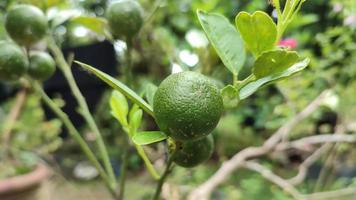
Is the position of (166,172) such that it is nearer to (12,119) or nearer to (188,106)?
(188,106)

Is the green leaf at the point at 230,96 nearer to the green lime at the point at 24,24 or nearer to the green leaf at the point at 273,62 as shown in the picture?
the green leaf at the point at 273,62

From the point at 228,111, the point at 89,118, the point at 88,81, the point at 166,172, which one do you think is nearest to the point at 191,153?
the point at 166,172

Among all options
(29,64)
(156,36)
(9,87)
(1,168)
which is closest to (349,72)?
(156,36)

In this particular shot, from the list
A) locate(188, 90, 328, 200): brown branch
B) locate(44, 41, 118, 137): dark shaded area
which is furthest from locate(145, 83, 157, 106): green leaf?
locate(44, 41, 118, 137): dark shaded area

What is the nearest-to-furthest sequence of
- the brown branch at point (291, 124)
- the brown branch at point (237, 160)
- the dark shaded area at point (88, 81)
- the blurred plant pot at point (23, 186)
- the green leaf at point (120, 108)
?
the green leaf at point (120, 108) → the brown branch at point (237, 160) → the brown branch at point (291, 124) → the blurred plant pot at point (23, 186) → the dark shaded area at point (88, 81)

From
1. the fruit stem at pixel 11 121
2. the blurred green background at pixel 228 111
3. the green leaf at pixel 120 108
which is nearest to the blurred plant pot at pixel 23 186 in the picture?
the blurred green background at pixel 228 111

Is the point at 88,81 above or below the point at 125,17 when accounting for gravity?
below
